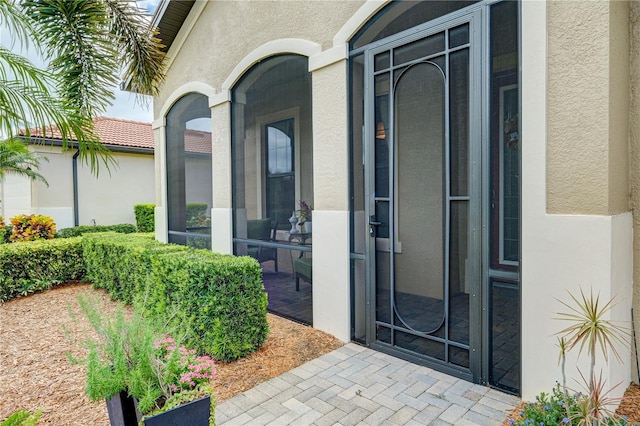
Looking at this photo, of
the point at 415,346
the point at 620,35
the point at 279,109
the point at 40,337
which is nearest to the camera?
the point at 620,35

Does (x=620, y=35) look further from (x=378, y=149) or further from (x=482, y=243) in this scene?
(x=378, y=149)

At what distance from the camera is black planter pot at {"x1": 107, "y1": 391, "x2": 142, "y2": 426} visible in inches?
102

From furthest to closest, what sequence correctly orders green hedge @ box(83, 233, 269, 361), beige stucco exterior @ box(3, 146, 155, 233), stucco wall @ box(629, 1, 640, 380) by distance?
1. beige stucco exterior @ box(3, 146, 155, 233)
2. green hedge @ box(83, 233, 269, 361)
3. stucco wall @ box(629, 1, 640, 380)

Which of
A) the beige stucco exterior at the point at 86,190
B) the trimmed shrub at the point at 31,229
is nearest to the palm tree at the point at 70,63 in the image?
the trimmed shrub at the point at 31,229

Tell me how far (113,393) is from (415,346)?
9.73 feet

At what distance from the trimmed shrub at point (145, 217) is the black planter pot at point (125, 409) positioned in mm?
13272

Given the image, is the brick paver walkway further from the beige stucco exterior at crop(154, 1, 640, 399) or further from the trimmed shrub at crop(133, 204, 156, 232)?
the trimmed shrub at crop(133, 204, 156, 232)

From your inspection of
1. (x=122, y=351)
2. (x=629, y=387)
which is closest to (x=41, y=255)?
(x=122, y=351)

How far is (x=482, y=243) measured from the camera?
11.7 feet

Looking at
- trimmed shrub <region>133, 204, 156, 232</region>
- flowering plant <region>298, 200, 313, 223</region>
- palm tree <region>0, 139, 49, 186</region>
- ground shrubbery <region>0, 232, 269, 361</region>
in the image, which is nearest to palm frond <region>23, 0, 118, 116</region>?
ground shrubbery <region>0, 232, 269, 361</region>

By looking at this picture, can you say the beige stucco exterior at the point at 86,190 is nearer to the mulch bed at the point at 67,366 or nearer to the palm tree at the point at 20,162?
the palm tree at the point at 20,162

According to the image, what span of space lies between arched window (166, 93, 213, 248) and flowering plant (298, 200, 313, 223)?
97.2 inches

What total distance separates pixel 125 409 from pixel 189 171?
5.86 m

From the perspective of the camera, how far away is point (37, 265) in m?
7.64
